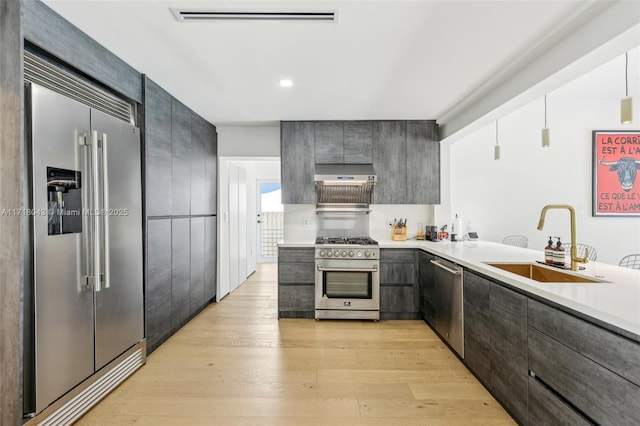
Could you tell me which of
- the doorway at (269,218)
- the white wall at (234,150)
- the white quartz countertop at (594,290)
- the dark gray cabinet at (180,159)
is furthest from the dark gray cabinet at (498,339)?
the doorway at (269,218)

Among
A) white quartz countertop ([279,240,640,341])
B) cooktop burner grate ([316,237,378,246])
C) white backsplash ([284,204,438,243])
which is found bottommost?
white quartz countertop ([279,240,640,341])

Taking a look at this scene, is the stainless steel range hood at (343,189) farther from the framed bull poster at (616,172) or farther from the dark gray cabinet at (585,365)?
the framed bull poster at (616,172)

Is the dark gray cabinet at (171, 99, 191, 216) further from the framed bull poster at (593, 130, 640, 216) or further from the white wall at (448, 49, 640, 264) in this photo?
the framed bull poster at (593, 130, 640, 216)

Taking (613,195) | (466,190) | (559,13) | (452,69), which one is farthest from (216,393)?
(613,195)

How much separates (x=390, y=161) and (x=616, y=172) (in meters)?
3.24

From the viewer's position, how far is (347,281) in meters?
3.51

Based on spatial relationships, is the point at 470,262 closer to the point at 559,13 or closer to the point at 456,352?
the point at 456,352

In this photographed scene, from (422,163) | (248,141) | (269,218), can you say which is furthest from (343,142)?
(269,218)

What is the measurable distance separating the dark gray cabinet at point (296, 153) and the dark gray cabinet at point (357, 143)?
0.46 metres

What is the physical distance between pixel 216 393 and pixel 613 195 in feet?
18.1

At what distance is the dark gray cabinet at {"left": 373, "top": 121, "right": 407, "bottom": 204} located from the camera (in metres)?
3.88

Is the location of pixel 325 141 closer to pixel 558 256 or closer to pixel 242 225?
pixel 242 225

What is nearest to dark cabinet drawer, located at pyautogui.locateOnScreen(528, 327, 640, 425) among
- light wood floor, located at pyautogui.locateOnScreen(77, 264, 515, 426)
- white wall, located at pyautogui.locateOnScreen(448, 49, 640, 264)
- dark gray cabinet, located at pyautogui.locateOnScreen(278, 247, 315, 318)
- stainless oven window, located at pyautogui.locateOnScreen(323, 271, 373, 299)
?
light wood floor, located at pyautogui.locateOnScreen(77, 264, 515, 426)

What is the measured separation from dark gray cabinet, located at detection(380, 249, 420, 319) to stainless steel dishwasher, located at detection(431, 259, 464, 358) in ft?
1.52
